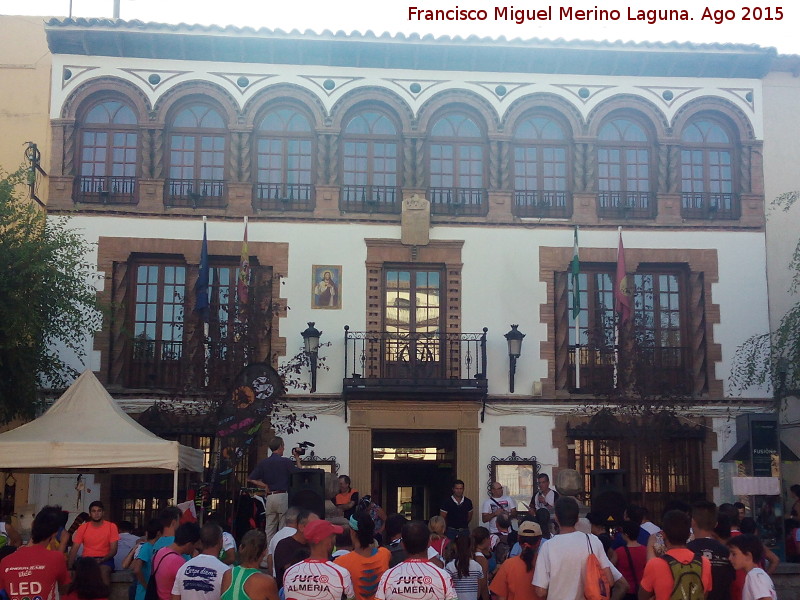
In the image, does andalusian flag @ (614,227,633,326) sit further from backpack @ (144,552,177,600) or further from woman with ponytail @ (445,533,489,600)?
backpack @ (144,552,177,600)

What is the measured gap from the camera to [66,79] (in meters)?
20.7

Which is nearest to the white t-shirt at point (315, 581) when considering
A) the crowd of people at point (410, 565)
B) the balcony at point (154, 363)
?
the crowd of people at point (410, 565)

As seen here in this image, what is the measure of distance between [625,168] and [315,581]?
15701 mm

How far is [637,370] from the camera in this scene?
19016 mm

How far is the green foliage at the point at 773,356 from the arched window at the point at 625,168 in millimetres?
2539

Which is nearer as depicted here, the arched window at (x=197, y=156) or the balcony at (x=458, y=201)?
the arched window at (x=197, y=156)

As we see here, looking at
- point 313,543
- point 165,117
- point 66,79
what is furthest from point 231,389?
point 313,543

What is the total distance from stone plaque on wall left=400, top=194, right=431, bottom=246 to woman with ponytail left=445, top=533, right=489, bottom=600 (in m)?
11.0

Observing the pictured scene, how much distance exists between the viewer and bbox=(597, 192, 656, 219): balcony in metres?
21.1

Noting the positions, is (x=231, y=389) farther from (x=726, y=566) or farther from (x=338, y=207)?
(x=726, y=566)

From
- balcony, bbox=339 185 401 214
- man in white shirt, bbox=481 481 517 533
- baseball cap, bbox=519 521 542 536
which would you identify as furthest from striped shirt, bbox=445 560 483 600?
balcony, bbox=339 185 401 214

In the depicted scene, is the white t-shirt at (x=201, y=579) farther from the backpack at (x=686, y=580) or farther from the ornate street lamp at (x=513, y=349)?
the ornate street lamp at (x=513, y=349)

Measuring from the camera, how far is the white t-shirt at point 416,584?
7117mm

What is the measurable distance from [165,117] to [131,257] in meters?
2.82
